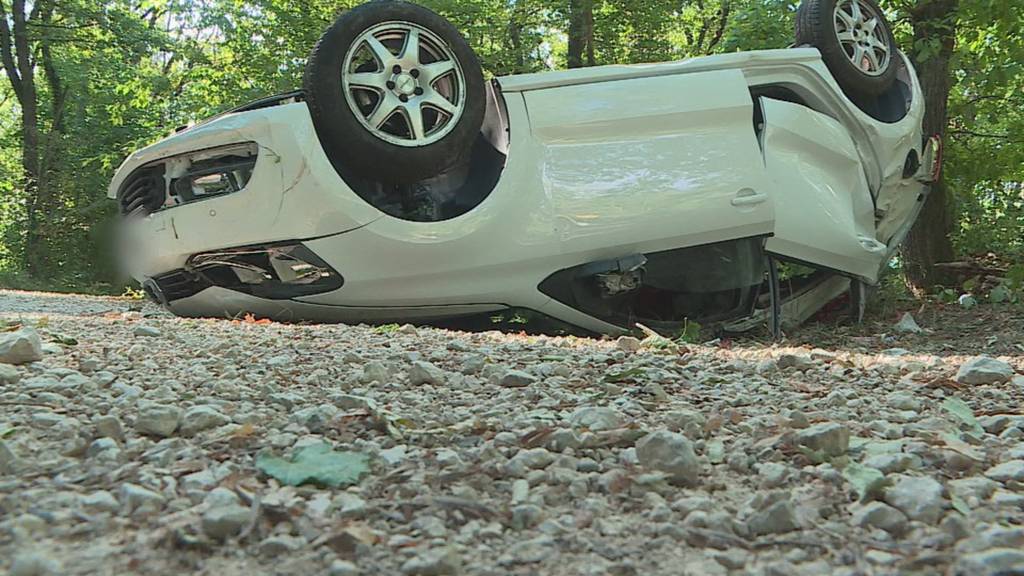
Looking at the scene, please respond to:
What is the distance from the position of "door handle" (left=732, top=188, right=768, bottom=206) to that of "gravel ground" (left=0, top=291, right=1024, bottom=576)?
1493mm

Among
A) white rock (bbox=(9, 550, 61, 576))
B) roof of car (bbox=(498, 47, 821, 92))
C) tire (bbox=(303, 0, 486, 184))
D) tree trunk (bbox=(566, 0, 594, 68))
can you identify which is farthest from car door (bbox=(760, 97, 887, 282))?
tree trunk (bbox=(566, 0, 594, 68))

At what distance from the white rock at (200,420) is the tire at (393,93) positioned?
2.02 meters

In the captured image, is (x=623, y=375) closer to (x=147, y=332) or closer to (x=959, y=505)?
(x=959, y=505)

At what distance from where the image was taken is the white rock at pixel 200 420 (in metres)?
1.65

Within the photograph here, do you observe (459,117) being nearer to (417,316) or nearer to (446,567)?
(417,316)

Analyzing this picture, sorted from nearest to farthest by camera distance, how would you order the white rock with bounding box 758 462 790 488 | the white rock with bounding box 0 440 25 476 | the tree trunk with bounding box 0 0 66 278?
the white rock with bounding box 0 440 25 476, the white rock with bounding box 758 462 790 488, the tree trunk with bounding box 0 0 66 278

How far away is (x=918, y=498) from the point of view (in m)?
1.33

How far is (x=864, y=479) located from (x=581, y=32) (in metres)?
9.39

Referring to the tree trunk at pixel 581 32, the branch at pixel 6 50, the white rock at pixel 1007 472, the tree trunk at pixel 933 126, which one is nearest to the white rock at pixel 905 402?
the white rock at pixel 1007 472

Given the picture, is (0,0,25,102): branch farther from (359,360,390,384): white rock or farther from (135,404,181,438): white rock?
(135,404,181,438): white rock

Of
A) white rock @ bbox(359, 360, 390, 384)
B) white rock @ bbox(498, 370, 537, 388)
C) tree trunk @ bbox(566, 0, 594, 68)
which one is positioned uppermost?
tree trunk @ bbox(566, 0, 594, 68)

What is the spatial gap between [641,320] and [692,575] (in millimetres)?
→ 3047

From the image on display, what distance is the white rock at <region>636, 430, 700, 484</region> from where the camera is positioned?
147 cm

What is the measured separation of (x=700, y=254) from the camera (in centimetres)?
409
